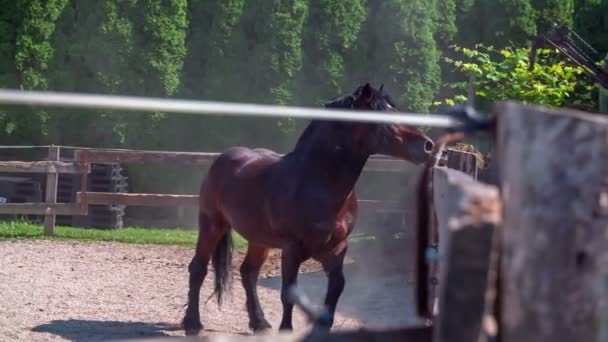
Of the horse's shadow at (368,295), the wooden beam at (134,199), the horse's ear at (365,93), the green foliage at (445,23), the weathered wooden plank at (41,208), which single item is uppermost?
the green foliage at (445,23)

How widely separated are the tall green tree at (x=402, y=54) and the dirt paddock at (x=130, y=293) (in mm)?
3845

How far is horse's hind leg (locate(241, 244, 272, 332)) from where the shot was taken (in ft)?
23.4

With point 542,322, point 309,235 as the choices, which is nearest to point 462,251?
point 542,322

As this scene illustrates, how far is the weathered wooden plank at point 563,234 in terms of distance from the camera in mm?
1689

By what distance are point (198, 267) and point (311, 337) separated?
16.6 feet

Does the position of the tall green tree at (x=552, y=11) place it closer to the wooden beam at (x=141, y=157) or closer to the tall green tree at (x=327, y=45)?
the tall green tree at (x=327, y=45)

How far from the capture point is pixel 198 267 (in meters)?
7.37

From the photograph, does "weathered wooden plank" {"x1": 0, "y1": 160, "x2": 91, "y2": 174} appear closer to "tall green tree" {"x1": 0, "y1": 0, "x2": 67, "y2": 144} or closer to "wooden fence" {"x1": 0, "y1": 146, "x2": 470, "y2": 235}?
"wooden fence" {"x1": 0, "y1": 146, "x2": 470, "y2": 235}

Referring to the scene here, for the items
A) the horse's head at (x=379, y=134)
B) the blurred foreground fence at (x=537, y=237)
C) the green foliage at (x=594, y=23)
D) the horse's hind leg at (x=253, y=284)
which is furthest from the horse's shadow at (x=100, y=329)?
the green foliage at (x=594, y=23)

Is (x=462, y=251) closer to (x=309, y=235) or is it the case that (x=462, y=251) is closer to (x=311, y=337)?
(x=311, y=337)

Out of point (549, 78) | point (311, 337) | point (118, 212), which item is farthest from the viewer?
point (118, 212)

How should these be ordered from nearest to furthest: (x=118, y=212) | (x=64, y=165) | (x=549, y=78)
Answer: (x=549, y=78)
(x=64, y=165)
(x=118, y=212)

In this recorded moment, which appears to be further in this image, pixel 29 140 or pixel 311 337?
pixel 29 140

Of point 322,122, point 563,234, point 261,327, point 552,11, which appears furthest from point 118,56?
point 563,234
